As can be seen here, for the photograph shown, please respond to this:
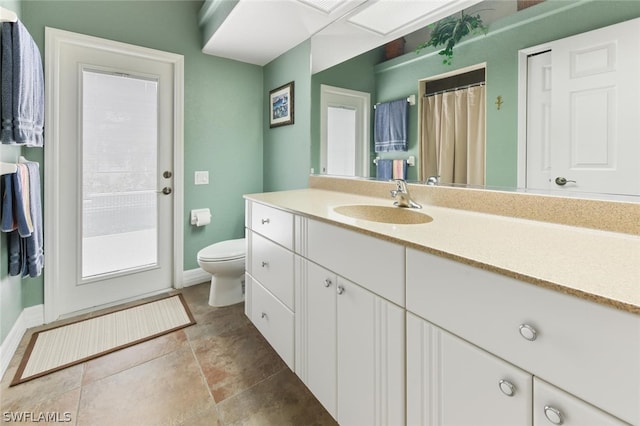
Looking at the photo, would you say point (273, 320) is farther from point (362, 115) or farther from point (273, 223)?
point (362, 115)

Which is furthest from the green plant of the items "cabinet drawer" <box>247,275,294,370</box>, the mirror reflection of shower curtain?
"cabinet drawer" <box>247,275,294,370</box>

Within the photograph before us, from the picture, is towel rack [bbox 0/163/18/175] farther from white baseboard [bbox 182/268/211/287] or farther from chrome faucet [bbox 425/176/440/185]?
chrome faucet [bbox 425/176/440/185]

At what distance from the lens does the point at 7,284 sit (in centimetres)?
172

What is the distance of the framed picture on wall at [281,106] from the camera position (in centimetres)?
255

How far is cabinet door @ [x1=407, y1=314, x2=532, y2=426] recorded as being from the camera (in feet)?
2.14

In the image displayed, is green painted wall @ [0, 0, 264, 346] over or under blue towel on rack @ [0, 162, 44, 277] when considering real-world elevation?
over

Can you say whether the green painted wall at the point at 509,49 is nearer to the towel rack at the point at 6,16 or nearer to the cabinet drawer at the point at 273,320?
the cabinet drawer at the point at 273,320

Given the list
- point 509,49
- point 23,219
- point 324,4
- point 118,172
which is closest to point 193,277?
point 118,172

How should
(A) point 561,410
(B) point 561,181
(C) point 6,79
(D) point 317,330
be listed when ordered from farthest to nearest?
(C) point 6,79, (D) point 317,330, (B) point 561,181, (A) point 561,410

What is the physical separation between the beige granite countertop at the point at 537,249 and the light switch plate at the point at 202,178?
173cm

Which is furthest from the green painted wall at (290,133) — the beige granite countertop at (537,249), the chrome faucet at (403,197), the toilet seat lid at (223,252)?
the beige granite countertop at (537,249)

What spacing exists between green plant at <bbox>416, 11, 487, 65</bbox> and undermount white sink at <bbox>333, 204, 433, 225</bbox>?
2.26 feet

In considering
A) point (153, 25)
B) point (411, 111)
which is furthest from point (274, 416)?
point (153, 25)

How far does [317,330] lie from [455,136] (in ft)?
3.39
